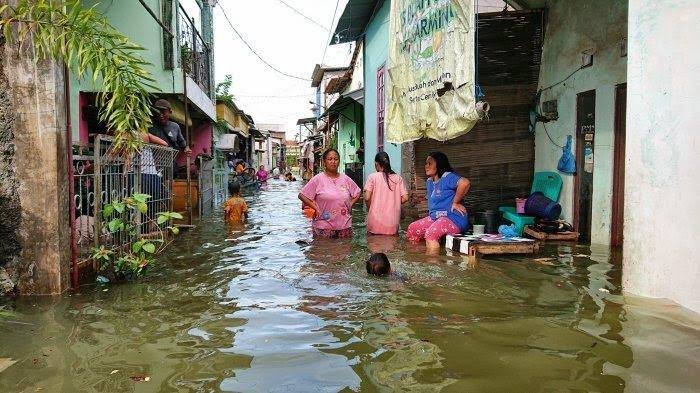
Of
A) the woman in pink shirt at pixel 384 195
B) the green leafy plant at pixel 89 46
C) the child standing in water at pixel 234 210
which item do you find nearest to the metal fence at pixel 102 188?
the green leafy plant at pixel 89 46

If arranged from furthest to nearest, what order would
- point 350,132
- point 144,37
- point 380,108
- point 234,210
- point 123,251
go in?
point 350,132 → point 380,108 → point 144,37 → point 234,210 → point 123,251

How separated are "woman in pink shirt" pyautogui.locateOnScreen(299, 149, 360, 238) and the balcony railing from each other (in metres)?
5.06

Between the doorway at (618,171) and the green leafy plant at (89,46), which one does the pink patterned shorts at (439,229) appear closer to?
the doorway at (618,171)

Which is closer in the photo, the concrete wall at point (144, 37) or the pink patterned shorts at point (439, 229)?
the pink patterned shorts at point (439, 229)

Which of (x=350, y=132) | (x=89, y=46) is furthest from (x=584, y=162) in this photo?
(x=350, y=132)

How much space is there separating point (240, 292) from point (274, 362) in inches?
74.7

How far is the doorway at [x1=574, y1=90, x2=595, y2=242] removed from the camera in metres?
8.07

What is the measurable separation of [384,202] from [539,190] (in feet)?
9.45

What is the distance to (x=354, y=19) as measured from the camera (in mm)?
15570

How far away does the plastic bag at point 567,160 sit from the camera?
835 centimetres

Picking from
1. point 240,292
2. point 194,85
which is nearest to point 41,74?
point 240,292

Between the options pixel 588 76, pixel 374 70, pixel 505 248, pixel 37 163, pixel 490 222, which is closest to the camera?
pixel 37 163

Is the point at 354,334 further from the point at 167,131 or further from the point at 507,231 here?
the point at 167,131

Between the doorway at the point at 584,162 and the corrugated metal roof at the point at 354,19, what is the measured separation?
279 inches
